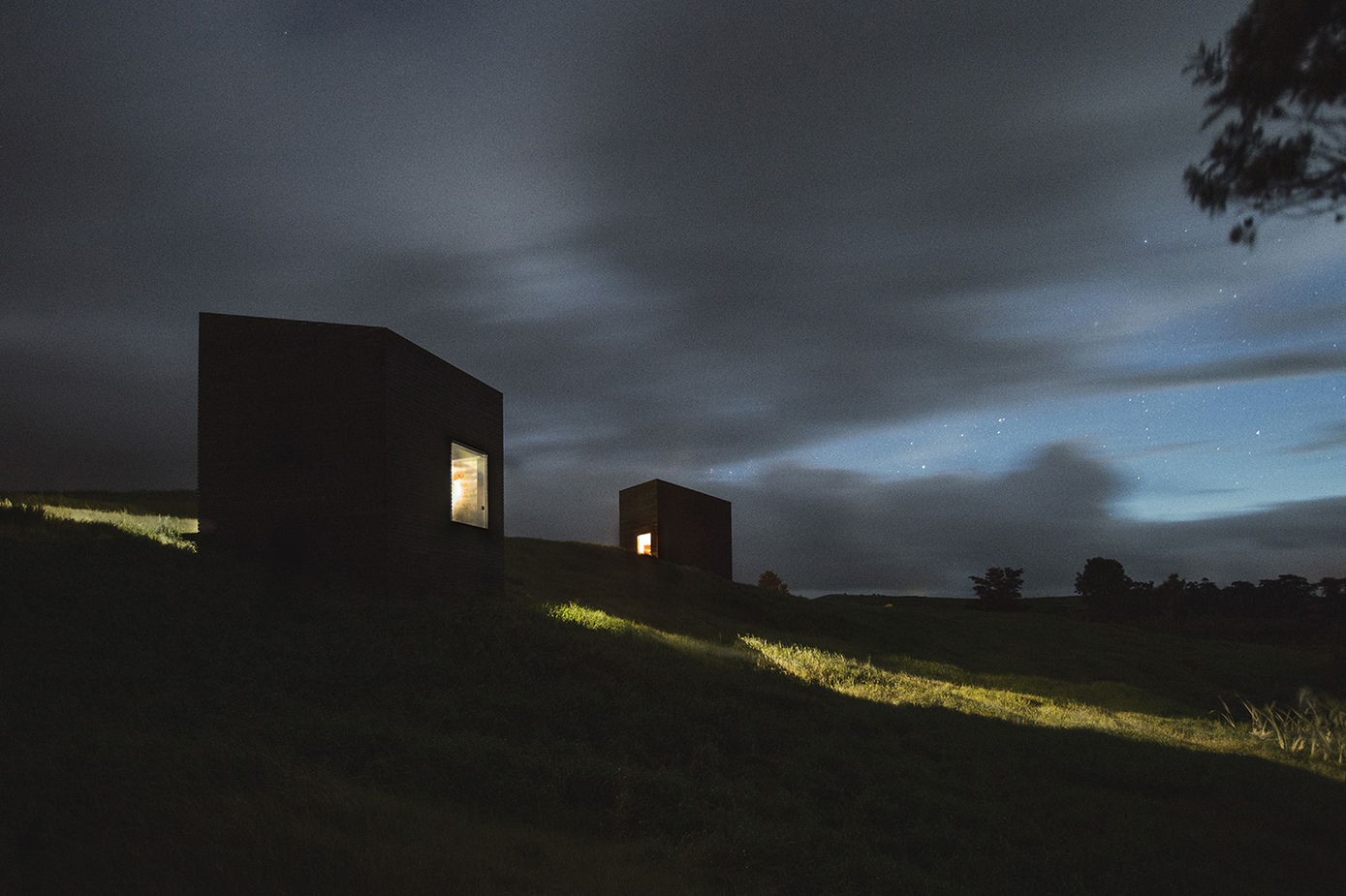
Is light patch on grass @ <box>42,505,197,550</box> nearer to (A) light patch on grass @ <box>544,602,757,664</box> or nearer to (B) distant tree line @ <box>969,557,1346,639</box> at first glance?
(A) light patch on grass @ <box>544,602,757,664</box>

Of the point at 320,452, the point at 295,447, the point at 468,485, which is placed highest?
the point at 295,447

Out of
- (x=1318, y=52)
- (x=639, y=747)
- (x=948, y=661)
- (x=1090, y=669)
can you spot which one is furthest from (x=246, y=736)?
(x=1090, y=669)

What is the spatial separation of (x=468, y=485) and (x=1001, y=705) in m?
12.9

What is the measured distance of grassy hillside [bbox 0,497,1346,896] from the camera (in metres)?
5.23

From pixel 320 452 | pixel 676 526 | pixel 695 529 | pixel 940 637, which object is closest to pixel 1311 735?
pixel 320 452

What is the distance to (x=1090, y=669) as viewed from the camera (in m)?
35.8

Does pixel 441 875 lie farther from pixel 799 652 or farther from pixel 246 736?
pixel 799 652

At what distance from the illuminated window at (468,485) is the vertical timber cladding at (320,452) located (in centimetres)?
138

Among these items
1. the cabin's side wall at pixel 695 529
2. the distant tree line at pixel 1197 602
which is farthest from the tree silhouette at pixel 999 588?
the cabin's side wall at pixel 695 529

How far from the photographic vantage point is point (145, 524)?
16266 mm

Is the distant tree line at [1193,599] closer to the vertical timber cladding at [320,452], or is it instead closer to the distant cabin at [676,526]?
the distant cabin at [676,526]

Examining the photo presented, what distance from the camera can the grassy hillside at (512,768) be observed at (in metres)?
5.23

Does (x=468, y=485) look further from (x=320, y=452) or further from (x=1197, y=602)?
(x=1197, y=602)

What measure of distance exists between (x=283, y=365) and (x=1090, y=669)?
120 feet
